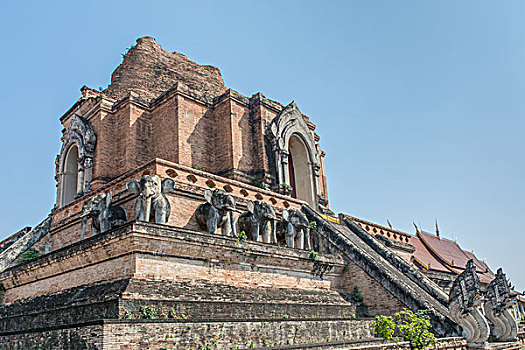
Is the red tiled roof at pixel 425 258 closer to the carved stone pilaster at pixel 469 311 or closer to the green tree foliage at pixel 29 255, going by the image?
the carved stone pilaster at pixel 469 311

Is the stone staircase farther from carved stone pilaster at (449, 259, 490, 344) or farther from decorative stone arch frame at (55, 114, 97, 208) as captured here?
decorative stone arch frame at (55, 114, 97, 208)

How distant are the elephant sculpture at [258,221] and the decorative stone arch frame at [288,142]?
5278 mm

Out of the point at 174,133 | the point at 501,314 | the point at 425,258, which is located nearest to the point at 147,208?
the point at 174,133

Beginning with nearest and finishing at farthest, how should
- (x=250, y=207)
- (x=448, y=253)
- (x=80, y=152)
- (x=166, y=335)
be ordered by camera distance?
(x=166, y=335), (x=250, y=207), (x=80, y=152), (x=448, y=253)

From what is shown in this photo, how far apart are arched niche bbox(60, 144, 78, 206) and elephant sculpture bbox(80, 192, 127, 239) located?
772cm

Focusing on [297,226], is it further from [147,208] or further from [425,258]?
[425,258]

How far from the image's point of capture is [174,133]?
16.9 meters

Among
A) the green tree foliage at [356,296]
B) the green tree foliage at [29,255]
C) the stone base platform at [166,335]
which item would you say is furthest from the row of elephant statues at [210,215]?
the green tree foliage at [29,255]

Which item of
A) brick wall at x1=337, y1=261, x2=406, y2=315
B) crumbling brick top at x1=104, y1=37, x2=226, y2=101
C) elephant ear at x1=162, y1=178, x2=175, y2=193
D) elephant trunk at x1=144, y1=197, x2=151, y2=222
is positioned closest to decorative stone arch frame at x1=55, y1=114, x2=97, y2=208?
crumbling brick top at x1=104, y1=37, x2=226, y2=101

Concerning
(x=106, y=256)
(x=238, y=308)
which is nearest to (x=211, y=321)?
(x=238, y=308)

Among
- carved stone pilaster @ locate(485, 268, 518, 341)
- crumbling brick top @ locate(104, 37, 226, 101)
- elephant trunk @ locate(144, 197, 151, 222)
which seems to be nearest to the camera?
Result: elephant trunk @ locate(144, 197, 151, 222)

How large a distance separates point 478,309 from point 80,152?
45.0ft

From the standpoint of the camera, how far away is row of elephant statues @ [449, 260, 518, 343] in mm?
10477

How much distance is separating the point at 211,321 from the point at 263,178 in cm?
1063
